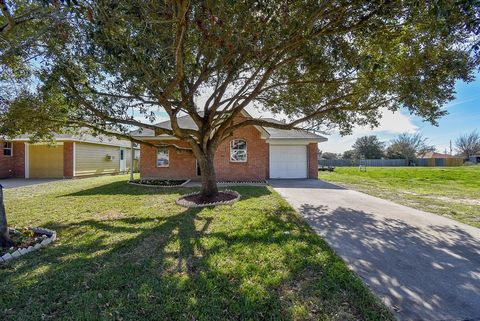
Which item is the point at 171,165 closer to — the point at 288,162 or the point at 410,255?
the point at 288,162

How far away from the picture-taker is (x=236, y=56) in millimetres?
6074

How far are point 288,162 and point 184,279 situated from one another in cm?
1388

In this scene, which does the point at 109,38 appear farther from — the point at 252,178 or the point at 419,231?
the point at 252,178

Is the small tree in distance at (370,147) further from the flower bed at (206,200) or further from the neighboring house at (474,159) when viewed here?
the flower bed at (206,200)

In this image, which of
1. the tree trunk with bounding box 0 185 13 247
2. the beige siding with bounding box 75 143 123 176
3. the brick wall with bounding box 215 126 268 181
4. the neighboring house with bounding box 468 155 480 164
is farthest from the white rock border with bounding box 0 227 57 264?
the neighboring house with bounding box 468 155 480 164

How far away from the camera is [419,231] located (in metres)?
5.48

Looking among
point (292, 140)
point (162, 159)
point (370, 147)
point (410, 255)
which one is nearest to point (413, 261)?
point (410, 255)

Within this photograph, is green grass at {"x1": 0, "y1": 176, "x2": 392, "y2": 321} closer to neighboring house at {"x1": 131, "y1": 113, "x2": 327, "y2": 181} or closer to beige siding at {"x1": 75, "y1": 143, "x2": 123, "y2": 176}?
neighboring house at {"x1": 131, "y1": 113, "x2": 327, "y2": 181}

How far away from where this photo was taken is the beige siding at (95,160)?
1738 cm

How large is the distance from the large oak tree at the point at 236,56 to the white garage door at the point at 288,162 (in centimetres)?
728

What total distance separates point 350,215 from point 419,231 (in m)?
1.69

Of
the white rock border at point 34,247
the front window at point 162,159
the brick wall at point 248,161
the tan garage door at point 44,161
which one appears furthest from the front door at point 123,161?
the white rock border at point 34,247

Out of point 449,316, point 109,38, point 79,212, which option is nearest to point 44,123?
point 79,212

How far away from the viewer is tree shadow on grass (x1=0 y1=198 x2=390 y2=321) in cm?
268
